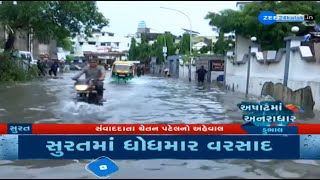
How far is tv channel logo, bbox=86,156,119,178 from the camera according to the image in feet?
21.4

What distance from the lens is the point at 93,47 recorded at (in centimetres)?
11856

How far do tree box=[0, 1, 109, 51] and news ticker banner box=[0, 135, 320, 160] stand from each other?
28688 mm

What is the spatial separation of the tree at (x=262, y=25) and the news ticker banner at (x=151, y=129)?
24.1m

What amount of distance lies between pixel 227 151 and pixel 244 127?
0.68 m

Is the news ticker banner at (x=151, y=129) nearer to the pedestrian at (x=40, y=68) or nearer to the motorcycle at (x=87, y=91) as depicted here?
the motorcycle at (x=87, y=91)

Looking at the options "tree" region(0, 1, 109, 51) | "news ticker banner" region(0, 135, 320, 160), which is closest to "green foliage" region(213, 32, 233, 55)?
"tree" region(0, 1, 109, 51)

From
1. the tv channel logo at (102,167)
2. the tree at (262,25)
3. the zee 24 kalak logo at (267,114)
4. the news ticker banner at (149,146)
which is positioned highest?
the tree at (262,25)

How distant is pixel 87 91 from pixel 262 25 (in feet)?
64.0

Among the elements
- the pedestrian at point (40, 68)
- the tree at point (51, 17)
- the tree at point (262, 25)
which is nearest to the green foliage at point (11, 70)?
the tree at point (51, 17)

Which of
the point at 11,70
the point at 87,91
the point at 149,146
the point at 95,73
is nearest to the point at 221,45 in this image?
the point at 11,70

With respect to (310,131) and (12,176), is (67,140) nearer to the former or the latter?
(12,176)

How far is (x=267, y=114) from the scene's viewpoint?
8.06 metres

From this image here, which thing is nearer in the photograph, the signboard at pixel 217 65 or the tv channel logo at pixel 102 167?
the tv channel logo at pixel 102 167

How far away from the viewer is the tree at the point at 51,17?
3462 cm
